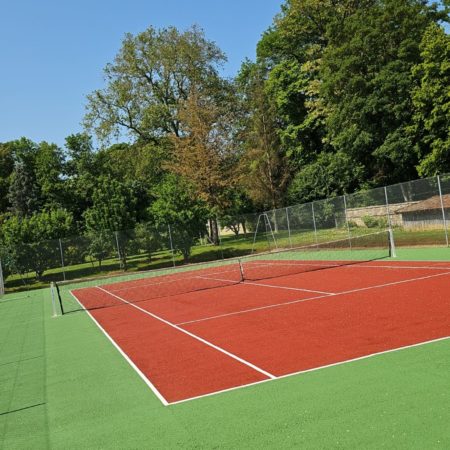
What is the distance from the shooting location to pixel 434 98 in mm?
35906

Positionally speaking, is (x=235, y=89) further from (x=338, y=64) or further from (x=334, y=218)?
(x=334, y=218)

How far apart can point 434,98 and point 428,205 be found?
15281 millimetres

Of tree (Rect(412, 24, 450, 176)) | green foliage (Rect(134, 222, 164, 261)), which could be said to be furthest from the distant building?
green foliage (Rect(134, 222, 164, 261))

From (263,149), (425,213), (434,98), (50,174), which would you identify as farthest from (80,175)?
(425,213)

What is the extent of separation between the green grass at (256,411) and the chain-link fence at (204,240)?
63.9 ft

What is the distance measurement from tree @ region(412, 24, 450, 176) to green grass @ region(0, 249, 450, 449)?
31.9m

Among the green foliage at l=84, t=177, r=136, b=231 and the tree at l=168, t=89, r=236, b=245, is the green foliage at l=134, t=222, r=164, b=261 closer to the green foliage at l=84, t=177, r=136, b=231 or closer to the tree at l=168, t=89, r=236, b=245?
the green foliage at l=84, t=177, r=136, b=231

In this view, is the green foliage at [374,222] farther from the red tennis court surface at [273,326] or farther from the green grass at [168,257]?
the red tennis court surface at [273,326]

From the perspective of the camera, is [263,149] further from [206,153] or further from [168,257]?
[168,257]

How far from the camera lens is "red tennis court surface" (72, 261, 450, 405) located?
7.54 metres

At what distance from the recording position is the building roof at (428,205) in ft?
71.9

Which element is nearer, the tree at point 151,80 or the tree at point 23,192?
the tree at point 151,80

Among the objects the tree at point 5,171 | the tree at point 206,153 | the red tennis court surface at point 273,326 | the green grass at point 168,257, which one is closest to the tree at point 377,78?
the tree at point 206,153

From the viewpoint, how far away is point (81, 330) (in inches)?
531
